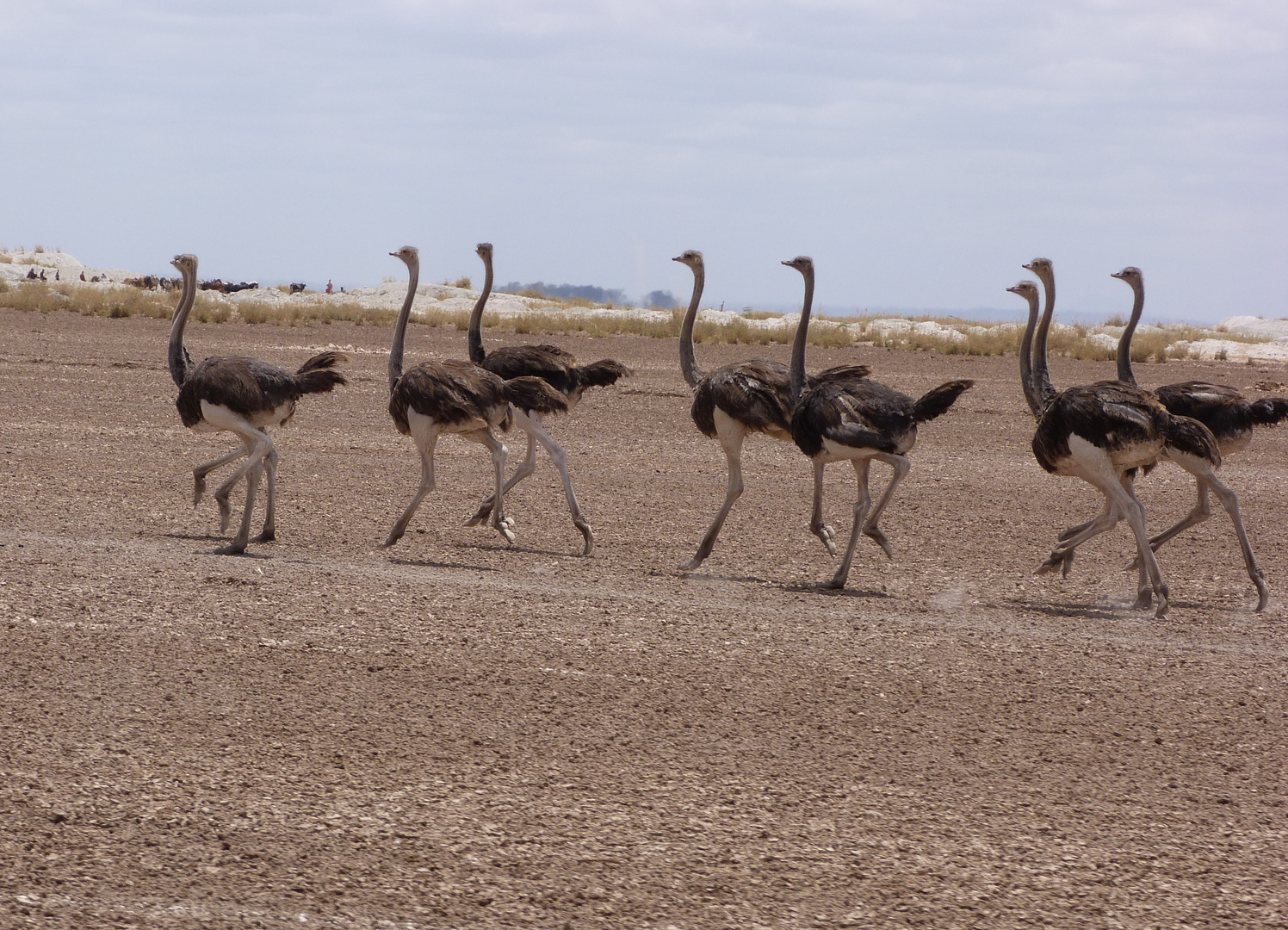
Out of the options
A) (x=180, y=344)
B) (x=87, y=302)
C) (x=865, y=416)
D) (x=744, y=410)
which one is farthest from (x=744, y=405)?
(x=87, y=302)

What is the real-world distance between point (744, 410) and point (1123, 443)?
2.35 metres

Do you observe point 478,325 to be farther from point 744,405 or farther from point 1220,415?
point 1220,415

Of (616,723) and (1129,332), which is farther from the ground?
(1129,332)

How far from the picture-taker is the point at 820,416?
28.6 ft

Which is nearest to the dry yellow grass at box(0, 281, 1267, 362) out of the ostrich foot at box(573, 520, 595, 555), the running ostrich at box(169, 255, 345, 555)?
the ostrich foot at box(573, 520, 595, 555)

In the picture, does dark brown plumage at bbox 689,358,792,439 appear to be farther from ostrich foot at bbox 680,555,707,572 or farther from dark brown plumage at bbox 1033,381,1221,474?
dark brown plumage at bbox 1033,381,1221,474

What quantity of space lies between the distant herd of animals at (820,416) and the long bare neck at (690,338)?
0.8 inches

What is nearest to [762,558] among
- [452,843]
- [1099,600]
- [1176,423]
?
[1099,600]

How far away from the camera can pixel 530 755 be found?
553 centimetres

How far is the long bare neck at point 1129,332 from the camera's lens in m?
9.42

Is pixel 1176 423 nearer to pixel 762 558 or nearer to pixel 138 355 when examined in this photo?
pixel 762 558

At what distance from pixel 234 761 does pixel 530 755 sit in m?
1.10

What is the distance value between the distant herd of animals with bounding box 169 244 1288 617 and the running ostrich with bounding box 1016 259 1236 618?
1cm

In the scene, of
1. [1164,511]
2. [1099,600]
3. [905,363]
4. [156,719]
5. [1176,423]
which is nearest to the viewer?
[156,719]
